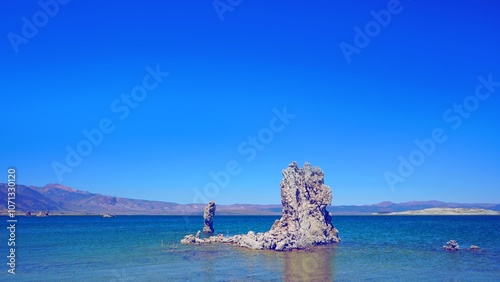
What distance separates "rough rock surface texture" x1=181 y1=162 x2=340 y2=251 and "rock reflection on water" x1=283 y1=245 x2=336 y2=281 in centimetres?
418

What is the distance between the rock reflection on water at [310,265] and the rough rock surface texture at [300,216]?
13.7 ft

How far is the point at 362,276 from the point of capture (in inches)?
1105

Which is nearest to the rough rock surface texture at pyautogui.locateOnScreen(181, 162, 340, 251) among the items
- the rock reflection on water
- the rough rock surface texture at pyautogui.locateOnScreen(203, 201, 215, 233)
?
the rock reflection on water

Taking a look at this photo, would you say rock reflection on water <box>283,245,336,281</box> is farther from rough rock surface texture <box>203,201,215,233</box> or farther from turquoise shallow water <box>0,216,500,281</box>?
rough rock surface texture <box>203,201,215,233</box>

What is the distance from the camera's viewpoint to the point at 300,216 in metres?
48.3

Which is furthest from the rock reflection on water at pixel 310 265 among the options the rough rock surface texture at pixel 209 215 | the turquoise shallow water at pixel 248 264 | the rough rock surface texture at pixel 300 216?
the rough rock surface texture at pixel 209 215

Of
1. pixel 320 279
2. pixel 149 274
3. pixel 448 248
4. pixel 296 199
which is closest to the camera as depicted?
pixel 320 279

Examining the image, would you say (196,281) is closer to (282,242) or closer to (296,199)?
(282,242)

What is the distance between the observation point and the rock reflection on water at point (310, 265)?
1077 inches

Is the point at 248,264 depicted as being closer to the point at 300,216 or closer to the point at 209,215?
the point at 300,216

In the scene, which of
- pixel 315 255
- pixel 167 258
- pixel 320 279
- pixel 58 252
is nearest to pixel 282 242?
pixel 315 255

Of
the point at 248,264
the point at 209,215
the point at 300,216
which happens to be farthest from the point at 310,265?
the point at 209,215

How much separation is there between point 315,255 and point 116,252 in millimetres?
21293

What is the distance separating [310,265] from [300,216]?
1602 cm
